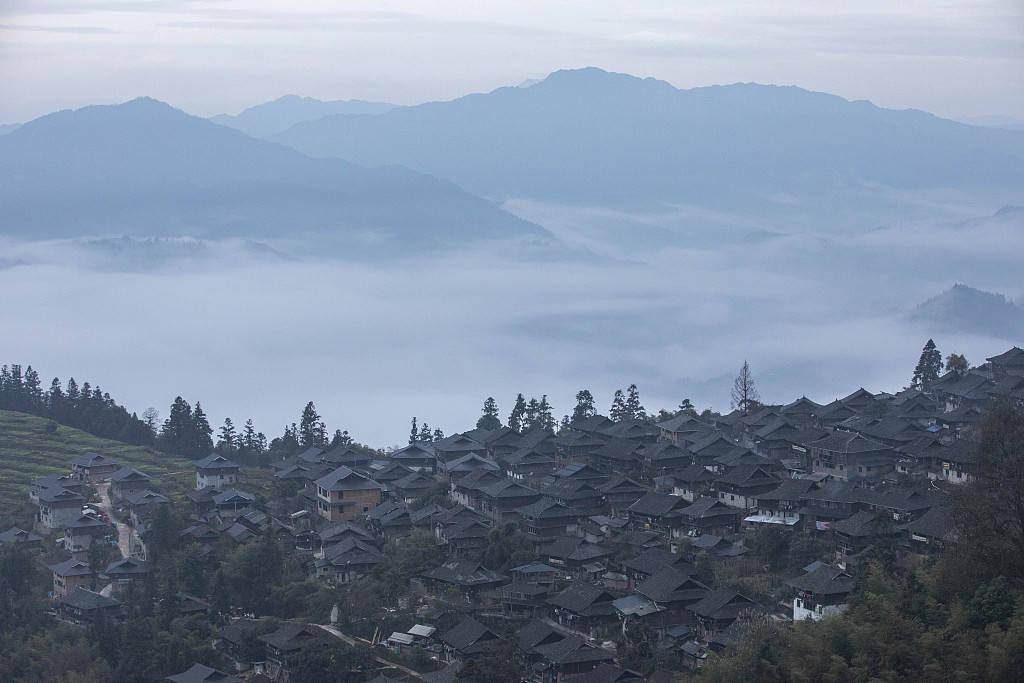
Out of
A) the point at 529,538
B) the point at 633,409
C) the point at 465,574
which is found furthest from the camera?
the point at 633,409

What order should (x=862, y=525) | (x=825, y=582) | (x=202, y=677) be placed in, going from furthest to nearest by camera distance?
1. (x=862, y=525)
2. (x=202, y=677)
3. (x=825, y=582)

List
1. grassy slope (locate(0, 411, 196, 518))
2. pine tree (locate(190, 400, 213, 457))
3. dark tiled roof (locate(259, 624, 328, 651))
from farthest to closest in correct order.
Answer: pine tree (locate(190, 400, 213, 457)) → grassy slope (locate(0, 411, 196, 518)) → dark tiled roof (locate(259, 624, 328, 651))

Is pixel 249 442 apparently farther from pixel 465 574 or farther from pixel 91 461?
pixel 465 574

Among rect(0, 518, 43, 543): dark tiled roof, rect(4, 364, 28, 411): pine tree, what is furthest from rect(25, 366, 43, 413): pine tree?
rect(0, 518, 43, 543): dark tiled roof

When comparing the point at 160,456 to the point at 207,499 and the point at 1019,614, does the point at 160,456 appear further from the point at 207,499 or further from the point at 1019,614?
the point at 1019,614

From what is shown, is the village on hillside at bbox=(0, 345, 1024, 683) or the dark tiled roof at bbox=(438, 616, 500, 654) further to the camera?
the village on hillside at bbox=(0, 345, 1024, 683)

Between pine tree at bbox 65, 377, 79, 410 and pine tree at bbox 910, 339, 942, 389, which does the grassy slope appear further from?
pine tree at bbox 910, 339, 942, 389

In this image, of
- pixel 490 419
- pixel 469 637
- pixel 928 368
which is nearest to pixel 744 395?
pixel 928 368
